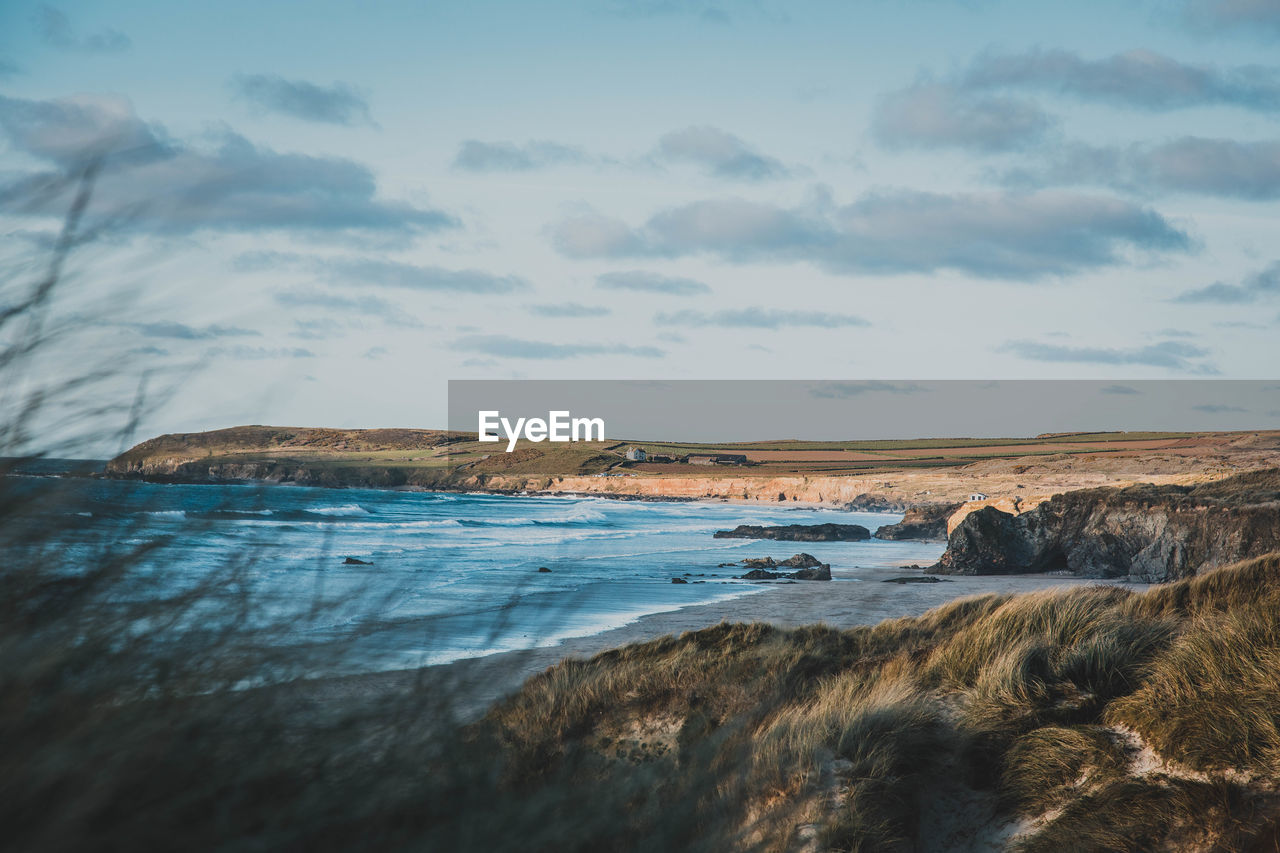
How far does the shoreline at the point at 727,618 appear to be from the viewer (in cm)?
185

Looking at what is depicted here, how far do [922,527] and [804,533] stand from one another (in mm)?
6536

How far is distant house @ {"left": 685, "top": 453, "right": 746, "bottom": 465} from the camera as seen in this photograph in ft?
356

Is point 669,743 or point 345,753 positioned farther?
point 669,743

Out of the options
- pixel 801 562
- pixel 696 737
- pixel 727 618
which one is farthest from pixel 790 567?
pixel 696 737

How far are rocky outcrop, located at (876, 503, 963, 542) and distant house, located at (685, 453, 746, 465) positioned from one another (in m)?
56.9

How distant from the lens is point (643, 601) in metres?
22.2

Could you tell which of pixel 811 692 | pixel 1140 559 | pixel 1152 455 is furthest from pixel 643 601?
pixel 1152 455

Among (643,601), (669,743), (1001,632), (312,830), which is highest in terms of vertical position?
(312,830)

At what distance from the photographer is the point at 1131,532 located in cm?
2309

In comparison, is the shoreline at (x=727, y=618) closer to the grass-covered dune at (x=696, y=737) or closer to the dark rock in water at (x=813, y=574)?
the grass-covered dune at (x=696, y=737)

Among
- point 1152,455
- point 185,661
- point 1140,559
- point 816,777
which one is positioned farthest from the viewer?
point 1152,455

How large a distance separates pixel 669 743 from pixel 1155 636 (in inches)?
145

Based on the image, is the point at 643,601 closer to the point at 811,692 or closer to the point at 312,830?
the point at 811,692

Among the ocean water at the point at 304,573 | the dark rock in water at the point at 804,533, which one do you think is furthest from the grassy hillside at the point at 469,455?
the dark rock in water at the point at 804,533
